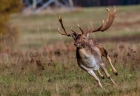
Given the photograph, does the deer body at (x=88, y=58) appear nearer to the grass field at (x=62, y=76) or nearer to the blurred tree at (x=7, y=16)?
the grass field at (x=62, y=76)

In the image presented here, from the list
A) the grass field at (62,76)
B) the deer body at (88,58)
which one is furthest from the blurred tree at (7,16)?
the deer body at (88,58)

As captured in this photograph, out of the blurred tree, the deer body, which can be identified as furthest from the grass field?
the blurred tree

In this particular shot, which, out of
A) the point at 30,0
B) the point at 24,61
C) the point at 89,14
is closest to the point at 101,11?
the point at 89,14

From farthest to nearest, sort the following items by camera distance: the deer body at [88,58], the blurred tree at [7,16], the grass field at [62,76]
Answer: the blurred tree at [7,16]
the deer body at [88,58]
the grass field at [62,76]

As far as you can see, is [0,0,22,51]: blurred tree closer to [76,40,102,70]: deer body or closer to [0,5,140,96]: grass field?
[0,5,140,96]: grass field

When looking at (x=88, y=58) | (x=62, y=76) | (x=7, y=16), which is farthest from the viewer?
(x=7, y=16)

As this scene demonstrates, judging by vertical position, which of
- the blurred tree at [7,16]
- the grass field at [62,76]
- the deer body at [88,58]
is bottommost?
the blurred tree at [7,16]

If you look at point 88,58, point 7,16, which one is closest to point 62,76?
point 88,58

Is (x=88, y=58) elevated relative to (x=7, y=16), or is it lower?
elevated

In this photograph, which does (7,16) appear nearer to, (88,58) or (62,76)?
(62,76)

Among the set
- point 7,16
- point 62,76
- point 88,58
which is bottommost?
point 7,16

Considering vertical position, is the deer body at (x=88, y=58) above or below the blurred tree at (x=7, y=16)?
above

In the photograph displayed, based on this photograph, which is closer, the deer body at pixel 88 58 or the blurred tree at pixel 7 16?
the deer body at pixel 88 58

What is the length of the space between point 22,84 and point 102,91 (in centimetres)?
228
